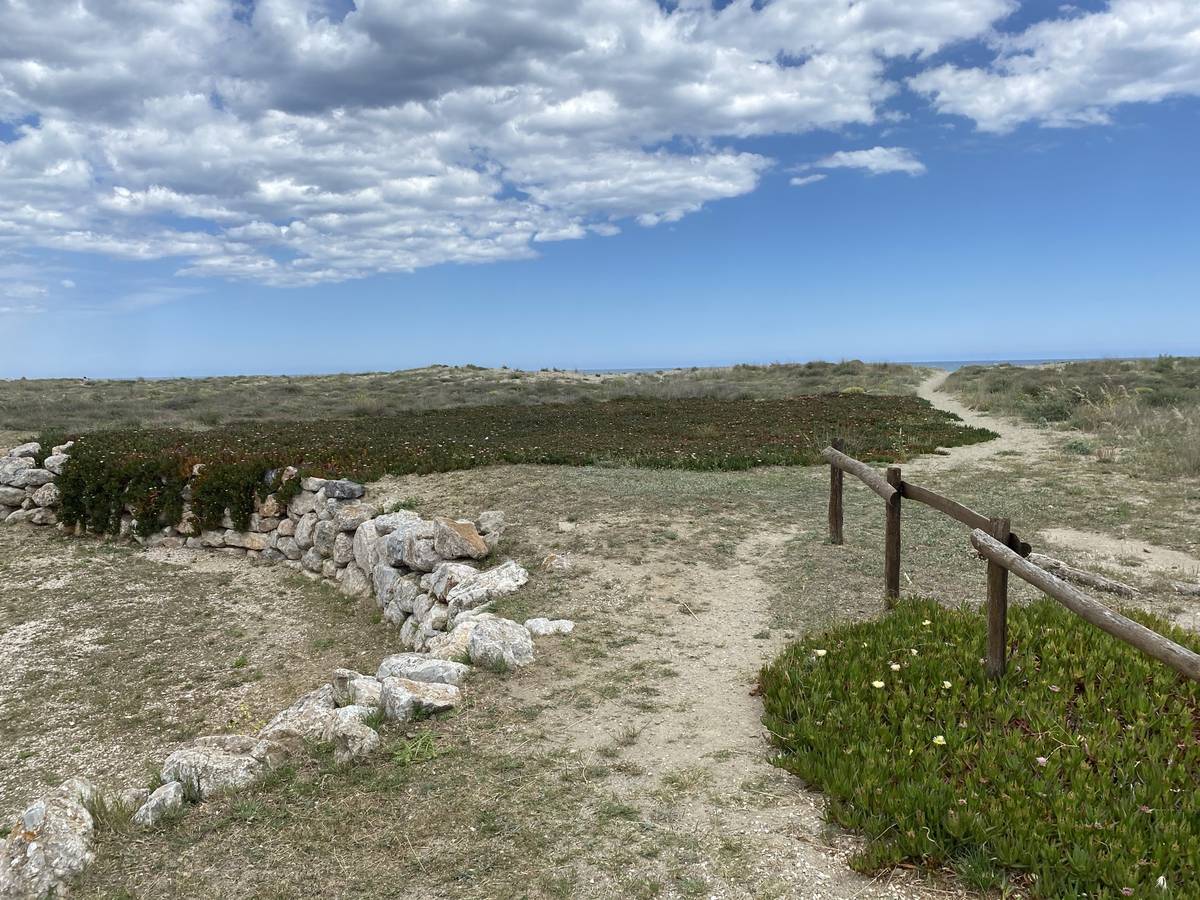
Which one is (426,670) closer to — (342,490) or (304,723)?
(304,723)

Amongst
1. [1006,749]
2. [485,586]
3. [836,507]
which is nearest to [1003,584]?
[1006,749]

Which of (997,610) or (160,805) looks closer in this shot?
(160,805)

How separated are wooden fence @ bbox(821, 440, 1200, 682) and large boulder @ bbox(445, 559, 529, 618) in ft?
13.1

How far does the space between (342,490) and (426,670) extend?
738cm

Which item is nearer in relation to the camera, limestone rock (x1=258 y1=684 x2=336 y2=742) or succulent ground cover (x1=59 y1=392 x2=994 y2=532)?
limestone rock (x1=258 y1=684 x2=336 y2=742)

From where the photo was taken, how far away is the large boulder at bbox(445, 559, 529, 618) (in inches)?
334

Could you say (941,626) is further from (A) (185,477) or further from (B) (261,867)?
(A) (185,477)

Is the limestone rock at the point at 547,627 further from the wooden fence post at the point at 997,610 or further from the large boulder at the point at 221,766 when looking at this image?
the wooden fence post at the point at 997,610

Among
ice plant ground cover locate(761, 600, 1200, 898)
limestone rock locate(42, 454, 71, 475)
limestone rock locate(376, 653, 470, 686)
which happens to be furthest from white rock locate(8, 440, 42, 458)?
ice plant ground cover locate(761, 600, 1200, 898)

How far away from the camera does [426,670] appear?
6.21 m

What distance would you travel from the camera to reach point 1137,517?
1099 cm

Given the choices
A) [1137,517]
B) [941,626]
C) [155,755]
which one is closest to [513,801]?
[941,626]

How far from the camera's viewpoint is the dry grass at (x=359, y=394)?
92.0ft

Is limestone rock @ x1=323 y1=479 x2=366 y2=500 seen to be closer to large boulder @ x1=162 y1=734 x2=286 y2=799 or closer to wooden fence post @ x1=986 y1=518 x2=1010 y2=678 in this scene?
large boulder @ x1=162 y1=734 x2=286 y2=799
